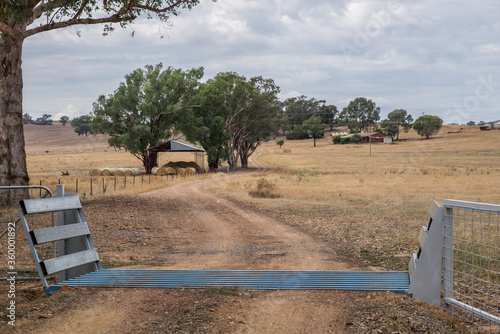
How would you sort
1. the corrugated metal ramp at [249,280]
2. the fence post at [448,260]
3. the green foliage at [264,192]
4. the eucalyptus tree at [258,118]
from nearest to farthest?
the fence post at [448,260] < the corrugated metal ramp at [249,280] < the green foliage at [264,192] < the eucalyptus tree at [258,118]

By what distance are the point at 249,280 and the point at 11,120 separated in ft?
47.4

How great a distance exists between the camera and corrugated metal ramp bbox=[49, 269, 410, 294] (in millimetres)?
7036

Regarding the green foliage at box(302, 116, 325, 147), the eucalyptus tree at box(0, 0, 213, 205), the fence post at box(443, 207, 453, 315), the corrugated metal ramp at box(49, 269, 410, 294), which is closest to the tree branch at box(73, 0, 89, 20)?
the eucalyptus tree at box(0, 0, 213, 205)

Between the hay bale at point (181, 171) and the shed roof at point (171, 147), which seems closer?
the hay bale at point (181, 171)

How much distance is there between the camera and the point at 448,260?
592cm

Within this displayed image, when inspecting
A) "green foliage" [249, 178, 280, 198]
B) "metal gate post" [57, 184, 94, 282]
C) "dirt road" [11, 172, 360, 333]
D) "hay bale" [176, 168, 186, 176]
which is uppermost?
"metal gate post" [57, 184, 94, 282]

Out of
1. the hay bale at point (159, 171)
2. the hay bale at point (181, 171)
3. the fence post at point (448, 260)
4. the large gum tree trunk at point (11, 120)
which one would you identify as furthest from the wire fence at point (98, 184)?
the fence post at point (448, 260)

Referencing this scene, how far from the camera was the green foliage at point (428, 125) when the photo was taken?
12275cm

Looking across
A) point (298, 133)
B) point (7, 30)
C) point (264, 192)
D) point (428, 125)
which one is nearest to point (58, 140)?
point (298, 133)

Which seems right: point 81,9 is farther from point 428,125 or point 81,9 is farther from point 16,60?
point 428,125

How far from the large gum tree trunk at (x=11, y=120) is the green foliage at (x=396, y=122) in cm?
12539

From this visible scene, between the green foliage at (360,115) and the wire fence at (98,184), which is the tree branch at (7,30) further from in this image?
the green foliage at (360,115)

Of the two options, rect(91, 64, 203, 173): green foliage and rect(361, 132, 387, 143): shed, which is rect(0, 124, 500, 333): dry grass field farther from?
rect(361, 132, 387, 143): shed

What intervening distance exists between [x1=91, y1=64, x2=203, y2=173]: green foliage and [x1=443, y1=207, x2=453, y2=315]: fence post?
42100 mm
